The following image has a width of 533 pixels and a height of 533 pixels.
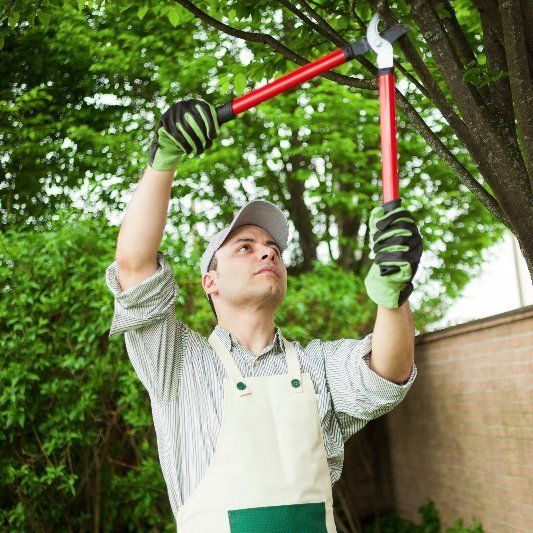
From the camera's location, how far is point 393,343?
2.03m

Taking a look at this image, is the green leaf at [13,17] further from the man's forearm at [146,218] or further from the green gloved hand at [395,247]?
the green gloved hand at [395,247]

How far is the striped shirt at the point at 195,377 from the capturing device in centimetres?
212

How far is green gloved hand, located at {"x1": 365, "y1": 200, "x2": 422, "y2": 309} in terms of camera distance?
1.79 meters

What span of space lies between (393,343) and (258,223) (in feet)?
2.39

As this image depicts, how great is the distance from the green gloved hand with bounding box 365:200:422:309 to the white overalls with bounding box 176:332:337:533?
509 mm

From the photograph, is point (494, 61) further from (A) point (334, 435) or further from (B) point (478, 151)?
(A) point (334, 435)

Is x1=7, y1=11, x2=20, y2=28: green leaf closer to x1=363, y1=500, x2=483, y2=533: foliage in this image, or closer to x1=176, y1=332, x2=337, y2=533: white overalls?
x1=176, y1=332, x2=337, y2=533: white overalls

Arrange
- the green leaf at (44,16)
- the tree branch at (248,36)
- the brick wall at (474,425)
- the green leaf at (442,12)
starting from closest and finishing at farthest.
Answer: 1. the green leaf at (442,12)
2. the tree branch at (248,36)
3. the green leaf at (44,16)
4. the brick wall at (474,425)

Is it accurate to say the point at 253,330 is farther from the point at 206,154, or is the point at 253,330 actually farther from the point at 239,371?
the point at 206,154

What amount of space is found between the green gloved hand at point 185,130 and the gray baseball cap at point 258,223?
0.48 metres

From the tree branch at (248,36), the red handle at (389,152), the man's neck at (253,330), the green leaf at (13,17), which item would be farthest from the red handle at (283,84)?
the green leaf at (13,17)

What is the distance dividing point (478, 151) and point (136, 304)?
1.24 metres

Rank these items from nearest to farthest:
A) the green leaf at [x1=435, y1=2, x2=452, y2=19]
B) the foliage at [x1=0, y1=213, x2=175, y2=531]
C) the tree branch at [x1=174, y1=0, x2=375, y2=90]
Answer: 1. the green leaf at [x1=435, y1=2, x2=452, y2=19]
2. the tree branch at [x1=174, y1=0, x2=375, y2=90]
3. the foliage at [x1=0, y1=213, x2=175, y2=531]

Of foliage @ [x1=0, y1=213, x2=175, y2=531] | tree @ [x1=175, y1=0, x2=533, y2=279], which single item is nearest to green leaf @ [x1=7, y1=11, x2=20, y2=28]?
tree @ [x1=175, y1=0, x2=533, y2=279]
